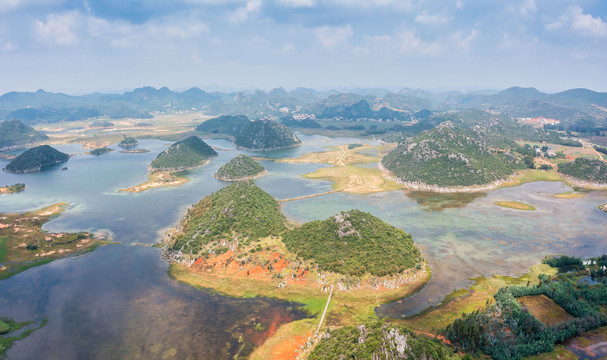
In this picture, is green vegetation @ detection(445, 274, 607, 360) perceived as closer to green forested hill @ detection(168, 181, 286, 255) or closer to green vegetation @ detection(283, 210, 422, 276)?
green vegetation @ detection(283, 210, 422, 276)

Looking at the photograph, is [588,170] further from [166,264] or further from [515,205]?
[166,264]

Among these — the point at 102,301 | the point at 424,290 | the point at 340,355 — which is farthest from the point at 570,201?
the point at 102,301

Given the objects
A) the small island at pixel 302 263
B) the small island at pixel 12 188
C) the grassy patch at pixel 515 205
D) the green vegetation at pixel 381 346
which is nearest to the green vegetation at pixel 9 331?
the small island at pixel 302 263

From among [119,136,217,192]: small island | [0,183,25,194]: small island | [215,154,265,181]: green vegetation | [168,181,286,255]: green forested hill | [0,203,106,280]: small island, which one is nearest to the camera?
[0,203,106,280]: small island

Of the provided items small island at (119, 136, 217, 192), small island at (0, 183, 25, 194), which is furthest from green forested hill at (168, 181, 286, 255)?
small island at (0, 183, 25, 194)

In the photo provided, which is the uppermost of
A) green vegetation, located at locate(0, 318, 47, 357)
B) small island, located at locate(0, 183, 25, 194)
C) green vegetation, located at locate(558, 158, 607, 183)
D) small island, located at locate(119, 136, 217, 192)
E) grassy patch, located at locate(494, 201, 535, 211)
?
green vegetation, located at locate(558, 158, 607, 183)

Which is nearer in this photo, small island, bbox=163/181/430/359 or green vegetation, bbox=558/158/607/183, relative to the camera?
small island, bbox=163/181/430/359

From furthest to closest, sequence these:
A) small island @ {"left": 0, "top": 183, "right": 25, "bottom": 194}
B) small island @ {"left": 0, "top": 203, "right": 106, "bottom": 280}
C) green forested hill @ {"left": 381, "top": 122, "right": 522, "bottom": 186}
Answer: small island @ {"left": 0, "top": 183, "right": 25, "bottom": 194}, green forested hill @ {"left": 381, "top": 122, "right": 522, "bottom": 186}, small island @ {"left": 0, "top": 203, "right": 106, "bottom": 280}

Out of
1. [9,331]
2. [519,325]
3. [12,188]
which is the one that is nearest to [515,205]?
[519,325]
